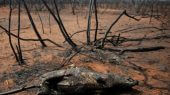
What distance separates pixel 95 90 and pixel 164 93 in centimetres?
→ 108

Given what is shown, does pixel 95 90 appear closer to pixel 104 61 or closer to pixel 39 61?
pixel 104 61

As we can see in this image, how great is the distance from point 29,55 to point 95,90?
2956 mm

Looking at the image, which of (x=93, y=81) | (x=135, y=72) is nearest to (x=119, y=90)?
(x=93, y=81)

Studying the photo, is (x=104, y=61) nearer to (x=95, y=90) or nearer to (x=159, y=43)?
(x=95, y=90)

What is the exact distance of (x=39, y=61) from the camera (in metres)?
5.89

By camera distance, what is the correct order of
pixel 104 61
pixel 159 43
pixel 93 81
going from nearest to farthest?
pixel 93 81 < pixel 104 61 < pixel 159 43

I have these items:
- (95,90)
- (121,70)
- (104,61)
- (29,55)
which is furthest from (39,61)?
(95,90)

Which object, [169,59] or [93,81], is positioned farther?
[169,59]

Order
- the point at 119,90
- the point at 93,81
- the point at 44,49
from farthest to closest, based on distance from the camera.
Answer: the point at 44,49
the point at 119,90
the point at 93,81

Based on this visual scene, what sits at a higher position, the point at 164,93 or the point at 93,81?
the point at 93,81

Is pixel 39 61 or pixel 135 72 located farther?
pixel 39 61

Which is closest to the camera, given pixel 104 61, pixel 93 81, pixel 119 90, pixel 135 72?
pixel 93 81

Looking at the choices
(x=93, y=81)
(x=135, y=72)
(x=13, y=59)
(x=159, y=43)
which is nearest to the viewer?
(x=93, y=81)

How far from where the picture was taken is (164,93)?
4133 mm
